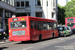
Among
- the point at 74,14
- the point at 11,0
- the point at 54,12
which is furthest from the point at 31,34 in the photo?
the point at 74,14

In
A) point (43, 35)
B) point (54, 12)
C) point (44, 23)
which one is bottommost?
point (43, 35)

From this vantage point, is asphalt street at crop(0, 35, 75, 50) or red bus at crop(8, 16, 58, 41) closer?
asphalt street at crop(0, 35, 75, 50)

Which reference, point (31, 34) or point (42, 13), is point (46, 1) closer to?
point (42, 13)

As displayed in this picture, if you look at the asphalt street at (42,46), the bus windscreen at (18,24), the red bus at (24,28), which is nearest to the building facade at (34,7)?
the red bus at (24,28)

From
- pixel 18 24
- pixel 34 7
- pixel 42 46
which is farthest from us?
Result: pixel 34 7

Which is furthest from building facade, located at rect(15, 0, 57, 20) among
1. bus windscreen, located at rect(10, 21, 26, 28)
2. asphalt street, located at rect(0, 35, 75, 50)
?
asphalt street, located at rect(0, 35, 75, 50)

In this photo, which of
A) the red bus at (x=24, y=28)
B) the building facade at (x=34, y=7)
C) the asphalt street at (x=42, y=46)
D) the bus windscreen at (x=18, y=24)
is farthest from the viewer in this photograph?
the building facade at (x=34, y=7)

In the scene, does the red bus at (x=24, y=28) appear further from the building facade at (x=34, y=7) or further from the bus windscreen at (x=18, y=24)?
the building facade at (x=34, y=7)

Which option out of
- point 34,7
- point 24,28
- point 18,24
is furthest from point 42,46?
point 34,7

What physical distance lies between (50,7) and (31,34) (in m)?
32.1

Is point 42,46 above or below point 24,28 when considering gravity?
below

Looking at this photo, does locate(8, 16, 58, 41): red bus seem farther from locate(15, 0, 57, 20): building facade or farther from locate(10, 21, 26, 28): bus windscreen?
locate(15, 0, 57, 20): building facade

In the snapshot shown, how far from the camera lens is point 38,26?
17156mm

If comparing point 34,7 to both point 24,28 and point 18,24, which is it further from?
point 24,28
